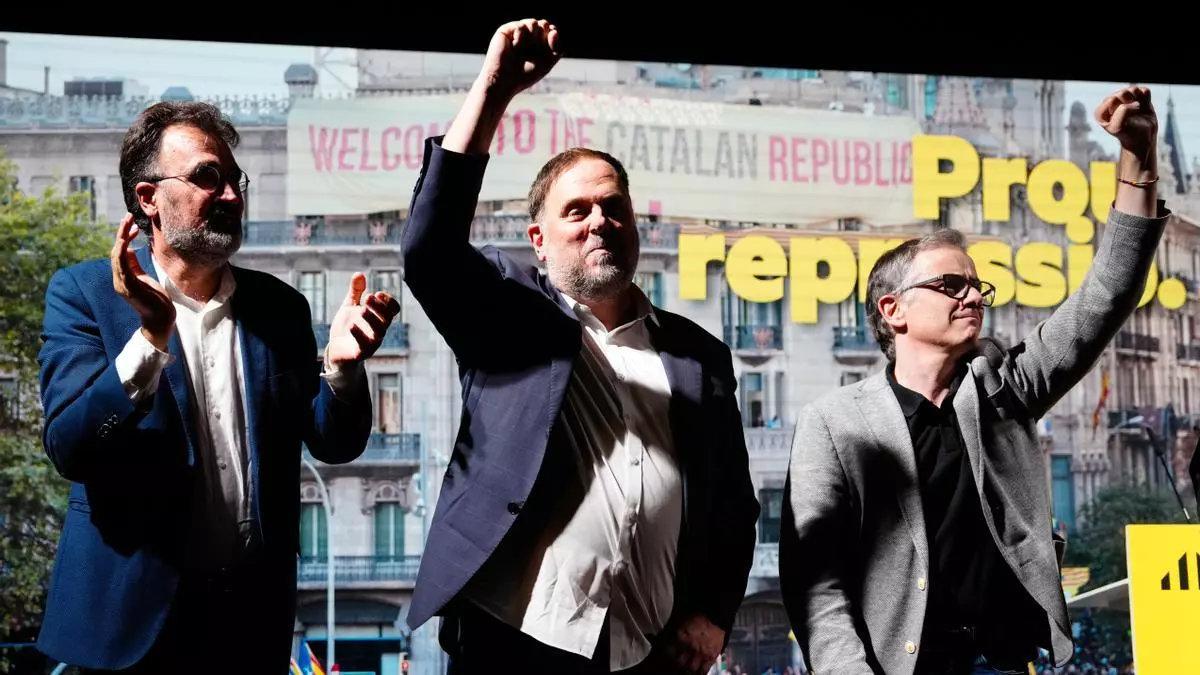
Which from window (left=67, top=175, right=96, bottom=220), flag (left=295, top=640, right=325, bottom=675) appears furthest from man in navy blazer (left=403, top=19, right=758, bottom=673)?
window (left=67, top=175, right=96, bottom=220)

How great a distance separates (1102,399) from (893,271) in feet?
18.3

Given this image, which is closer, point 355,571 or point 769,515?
point 355,571

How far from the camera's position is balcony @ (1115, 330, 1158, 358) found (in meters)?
6.77

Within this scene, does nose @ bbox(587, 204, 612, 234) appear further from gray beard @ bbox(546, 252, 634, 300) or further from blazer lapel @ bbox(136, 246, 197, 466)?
blazer lapel @ bbox(136, 246, 197, 466)

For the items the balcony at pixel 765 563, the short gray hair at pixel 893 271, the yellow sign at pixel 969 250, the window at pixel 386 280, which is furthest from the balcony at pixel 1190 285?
the short gray hair at pixel 893 271

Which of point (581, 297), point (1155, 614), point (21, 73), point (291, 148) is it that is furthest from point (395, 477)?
point (581, 297)

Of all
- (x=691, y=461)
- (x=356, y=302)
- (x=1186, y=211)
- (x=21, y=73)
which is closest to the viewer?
(x=356, y=302)

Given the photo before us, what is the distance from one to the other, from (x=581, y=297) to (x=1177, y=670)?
6.41ft

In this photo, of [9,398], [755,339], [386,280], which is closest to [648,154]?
[755,339]

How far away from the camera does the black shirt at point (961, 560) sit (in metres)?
1.88

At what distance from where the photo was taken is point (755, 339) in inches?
257

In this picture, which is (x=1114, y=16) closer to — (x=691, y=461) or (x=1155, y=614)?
(x=1155, y=614)

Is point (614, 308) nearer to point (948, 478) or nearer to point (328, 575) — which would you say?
point (948, 478)

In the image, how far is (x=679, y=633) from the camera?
176 centimetres
